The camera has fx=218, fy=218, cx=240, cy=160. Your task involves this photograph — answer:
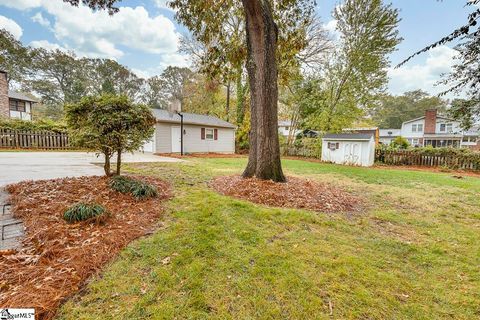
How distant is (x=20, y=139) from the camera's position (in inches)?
491

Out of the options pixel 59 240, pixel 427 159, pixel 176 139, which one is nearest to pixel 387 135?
pixel 427 159

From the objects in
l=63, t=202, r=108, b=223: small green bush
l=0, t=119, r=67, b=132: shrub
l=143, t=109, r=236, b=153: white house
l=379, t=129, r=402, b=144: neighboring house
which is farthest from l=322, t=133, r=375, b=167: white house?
l=379, t=129, r=402, b=144: neighboring house

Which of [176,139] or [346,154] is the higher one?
[176,139]

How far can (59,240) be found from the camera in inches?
92.9

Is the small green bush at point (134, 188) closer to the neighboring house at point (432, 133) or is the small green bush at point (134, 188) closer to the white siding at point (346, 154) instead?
the white siding at point (346, 154)

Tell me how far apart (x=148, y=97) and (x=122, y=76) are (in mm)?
4822

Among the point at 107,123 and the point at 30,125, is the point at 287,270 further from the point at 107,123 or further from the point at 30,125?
the point at 30,125

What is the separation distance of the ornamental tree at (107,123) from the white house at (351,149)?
45.4 feet

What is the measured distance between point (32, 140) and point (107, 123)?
13.0 m

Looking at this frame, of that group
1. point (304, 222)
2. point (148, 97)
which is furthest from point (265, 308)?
point (148, 97)

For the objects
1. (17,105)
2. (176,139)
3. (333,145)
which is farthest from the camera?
(17,105)

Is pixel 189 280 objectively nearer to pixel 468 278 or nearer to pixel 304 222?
pixel 304 222

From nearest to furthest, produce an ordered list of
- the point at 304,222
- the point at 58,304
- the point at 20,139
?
the point at 58,304, the point at 304,222, the point at 20,139

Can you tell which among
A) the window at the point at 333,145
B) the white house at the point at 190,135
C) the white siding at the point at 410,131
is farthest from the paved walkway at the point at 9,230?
the white siding at the point at 410,131
